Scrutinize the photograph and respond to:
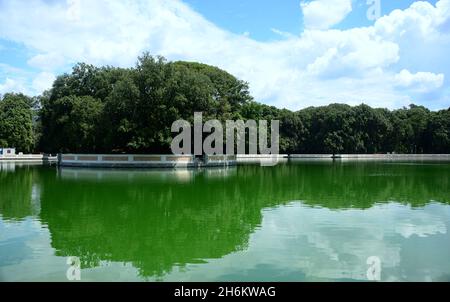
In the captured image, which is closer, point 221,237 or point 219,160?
point 221,237

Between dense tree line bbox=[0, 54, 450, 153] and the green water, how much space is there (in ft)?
69.8

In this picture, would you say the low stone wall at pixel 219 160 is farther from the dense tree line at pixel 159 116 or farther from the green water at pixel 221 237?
the green water at pixel 221 237

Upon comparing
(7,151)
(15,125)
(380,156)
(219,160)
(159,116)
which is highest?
(15,125)

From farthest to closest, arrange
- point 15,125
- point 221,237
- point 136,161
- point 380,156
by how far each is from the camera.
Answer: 1. point 380,156
2. point 15,125
3. point 136,161
4. point 221,237

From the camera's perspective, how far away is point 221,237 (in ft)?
32.9

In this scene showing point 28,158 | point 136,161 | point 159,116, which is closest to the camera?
point 136,161

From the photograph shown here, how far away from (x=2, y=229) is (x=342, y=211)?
9.09m

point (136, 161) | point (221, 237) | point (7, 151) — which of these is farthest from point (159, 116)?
point (7, 151)

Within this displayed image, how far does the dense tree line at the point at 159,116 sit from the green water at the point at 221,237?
69.8ft

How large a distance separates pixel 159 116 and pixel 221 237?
94.7 feet

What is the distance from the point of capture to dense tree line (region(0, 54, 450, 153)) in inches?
1506

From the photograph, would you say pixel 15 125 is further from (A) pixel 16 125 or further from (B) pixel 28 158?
(B) pixel 28 158
